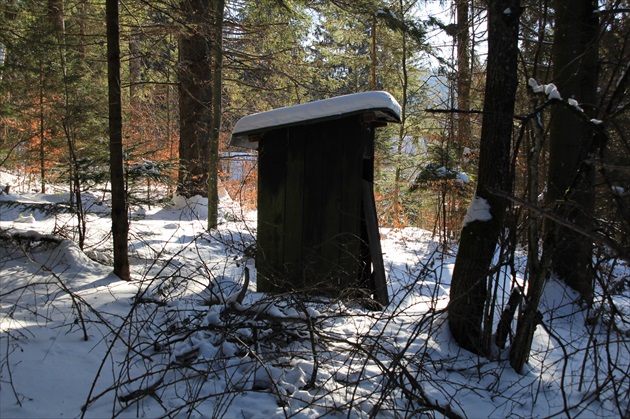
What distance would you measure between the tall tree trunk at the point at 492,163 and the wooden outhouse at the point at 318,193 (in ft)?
4.65

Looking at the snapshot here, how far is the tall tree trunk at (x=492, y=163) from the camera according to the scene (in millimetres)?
3041

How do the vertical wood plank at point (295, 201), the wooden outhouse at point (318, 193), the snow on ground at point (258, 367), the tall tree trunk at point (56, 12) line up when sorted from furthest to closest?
the tall tree trunk at point (56, 12), the vertical wood plank at point (295, 201), the wooden outhouse at point (318, 193), the snow on ground at point (258, 367)

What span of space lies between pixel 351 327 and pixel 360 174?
5.92 ft

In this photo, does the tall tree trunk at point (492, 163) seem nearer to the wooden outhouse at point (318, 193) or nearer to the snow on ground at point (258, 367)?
the snow on ground at point (258, 367)

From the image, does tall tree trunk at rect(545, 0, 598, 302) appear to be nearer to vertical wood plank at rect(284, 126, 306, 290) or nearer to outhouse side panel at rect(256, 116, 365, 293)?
outhouse side panel at rect(256, 116, 365, 293)

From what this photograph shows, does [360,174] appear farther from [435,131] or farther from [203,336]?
[435,131]

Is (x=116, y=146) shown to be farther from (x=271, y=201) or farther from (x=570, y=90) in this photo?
(x=570, y=90)

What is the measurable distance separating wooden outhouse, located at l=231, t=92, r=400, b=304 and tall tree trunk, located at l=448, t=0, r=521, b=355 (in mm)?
1418

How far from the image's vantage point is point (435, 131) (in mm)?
14625

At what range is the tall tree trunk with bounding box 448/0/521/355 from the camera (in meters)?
3.04

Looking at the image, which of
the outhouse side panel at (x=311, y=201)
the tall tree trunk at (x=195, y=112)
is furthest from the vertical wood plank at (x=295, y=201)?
the tall tree trunk at (x=195, y=112)

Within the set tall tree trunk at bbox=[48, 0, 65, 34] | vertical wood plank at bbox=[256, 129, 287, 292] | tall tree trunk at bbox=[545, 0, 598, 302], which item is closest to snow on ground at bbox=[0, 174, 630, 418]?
tall tree trunk at bbox=[545, 0, 598, 302]

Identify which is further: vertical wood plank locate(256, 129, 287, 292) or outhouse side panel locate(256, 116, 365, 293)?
vertical wood plank locate(256, 129, 287, 292)

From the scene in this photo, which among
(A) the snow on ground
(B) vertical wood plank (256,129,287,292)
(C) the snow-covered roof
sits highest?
(C) the snow-covered roof
